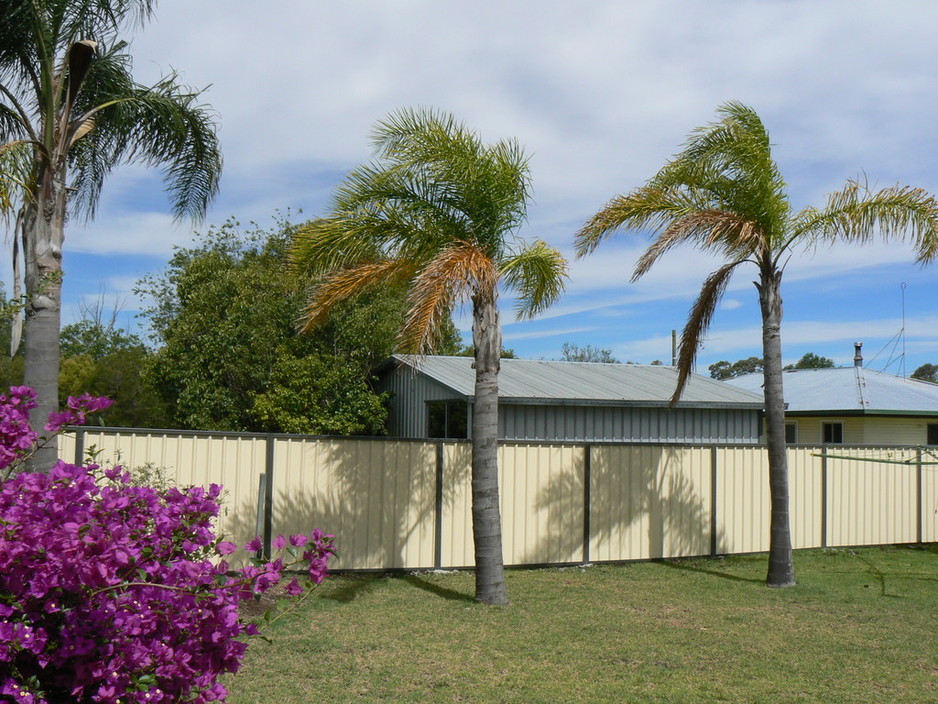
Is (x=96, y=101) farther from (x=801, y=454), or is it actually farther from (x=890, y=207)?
(x=801, y=454)

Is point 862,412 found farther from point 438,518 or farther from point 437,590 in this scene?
point 437,590

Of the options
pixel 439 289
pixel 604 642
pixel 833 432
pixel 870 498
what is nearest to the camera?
pixel 604 642

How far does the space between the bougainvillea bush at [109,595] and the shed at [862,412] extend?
2052cm

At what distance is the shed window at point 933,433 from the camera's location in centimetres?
2292

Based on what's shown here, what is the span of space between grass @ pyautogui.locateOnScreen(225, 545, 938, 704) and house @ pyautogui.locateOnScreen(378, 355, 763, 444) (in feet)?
18.6

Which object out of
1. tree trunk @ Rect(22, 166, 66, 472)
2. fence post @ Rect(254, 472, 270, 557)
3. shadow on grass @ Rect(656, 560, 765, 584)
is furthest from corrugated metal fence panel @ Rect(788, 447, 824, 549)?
tree trunk @ Rect(22, 166, 66, 472)

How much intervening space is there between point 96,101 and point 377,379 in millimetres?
11611

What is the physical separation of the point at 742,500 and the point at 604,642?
6584 millimetres

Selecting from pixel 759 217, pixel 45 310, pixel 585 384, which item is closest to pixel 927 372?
pixel 585 384

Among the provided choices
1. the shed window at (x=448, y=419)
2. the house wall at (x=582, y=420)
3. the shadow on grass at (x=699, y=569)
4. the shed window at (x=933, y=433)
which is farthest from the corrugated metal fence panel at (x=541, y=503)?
the shed window at (x=933, y=433)

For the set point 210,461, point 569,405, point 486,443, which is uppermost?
point 569,405

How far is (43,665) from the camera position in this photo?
3.02 m

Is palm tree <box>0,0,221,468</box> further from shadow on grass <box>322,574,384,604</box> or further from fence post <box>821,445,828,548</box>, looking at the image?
fence post <box>821,445,828,548</box>

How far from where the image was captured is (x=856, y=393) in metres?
23.3
